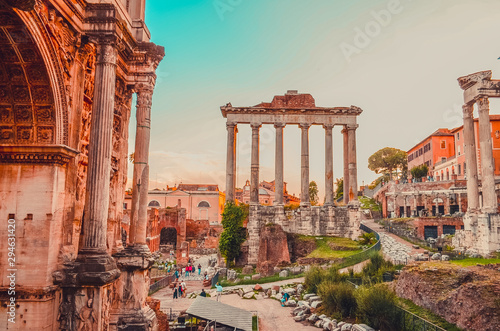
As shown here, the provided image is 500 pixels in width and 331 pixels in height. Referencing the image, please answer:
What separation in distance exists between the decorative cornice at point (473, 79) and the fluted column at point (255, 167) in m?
15.6

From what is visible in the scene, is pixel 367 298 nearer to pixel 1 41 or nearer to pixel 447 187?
pixel 1 41

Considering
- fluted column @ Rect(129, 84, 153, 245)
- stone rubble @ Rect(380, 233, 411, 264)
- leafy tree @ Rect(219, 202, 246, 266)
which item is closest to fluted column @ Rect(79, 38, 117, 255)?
fluted column @ Rect(129, 84, 153, 245)

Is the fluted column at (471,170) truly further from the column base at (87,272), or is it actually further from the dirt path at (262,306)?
the column base at (87,272)

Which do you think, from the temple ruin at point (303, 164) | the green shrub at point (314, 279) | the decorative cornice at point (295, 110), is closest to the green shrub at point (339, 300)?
the green shrub at point (314, 279)

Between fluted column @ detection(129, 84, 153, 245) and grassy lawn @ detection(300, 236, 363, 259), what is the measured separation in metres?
17.4

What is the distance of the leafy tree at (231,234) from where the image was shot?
29.8 m

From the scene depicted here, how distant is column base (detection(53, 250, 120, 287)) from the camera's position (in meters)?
7.19

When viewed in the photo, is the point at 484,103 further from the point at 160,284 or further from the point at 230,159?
the point at 160,284

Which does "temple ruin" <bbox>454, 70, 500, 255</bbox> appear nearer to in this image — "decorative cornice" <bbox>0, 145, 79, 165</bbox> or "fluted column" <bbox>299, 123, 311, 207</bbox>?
"fluted column" <bbox>299, 123, 311, 207</bbox>

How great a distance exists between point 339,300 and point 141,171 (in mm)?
9497

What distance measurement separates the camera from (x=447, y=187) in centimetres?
4419

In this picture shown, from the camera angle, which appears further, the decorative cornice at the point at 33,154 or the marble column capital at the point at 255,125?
the marble column capital at the point at 255,125

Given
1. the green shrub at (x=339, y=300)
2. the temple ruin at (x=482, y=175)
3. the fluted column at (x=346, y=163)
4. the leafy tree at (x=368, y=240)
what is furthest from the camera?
the fluted column at (x=346, y=163)

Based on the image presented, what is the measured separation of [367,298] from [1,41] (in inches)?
488
